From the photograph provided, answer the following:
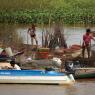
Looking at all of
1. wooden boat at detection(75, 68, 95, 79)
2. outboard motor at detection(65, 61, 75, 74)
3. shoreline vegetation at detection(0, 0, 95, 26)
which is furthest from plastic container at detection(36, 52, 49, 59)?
shoreline vegetation at detection(0, 0, 95, 26)

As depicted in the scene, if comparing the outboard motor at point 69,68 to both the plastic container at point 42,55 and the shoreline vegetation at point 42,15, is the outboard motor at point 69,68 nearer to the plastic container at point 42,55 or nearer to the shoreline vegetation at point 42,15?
the plastic container at point 42,55

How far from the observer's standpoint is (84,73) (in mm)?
22906

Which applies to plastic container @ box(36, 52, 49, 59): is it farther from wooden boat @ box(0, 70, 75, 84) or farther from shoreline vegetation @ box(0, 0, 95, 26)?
shoreline vegetation @ box(0, 0, 95, 26)

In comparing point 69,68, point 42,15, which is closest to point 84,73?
point 69,68

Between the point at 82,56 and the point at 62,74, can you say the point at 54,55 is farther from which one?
the point at 62,74

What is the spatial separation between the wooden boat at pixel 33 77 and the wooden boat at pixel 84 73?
1.21 meters

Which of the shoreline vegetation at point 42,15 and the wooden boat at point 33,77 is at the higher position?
the shoreline vegetation at point 42,15

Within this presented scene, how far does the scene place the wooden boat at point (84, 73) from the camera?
22.8 m

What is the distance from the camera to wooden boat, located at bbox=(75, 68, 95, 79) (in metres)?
22.8

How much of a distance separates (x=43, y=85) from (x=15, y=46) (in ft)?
20.9

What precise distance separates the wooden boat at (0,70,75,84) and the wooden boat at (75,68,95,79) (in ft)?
3.97

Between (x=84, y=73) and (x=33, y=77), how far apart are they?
102 inches

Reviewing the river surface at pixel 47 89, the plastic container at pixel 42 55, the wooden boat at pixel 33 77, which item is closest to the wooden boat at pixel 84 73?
the river surface at pixel 47 89

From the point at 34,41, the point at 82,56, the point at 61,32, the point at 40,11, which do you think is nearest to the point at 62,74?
the point at 82,56
